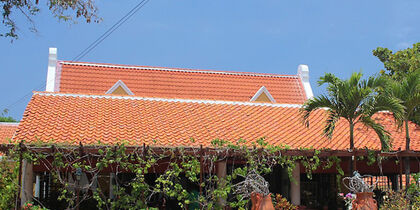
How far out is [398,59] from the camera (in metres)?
26.8

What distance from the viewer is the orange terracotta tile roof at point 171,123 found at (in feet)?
46.1

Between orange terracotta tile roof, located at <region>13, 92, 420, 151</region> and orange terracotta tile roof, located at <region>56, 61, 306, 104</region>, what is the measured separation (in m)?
5.04

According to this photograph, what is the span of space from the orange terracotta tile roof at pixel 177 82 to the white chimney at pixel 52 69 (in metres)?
0.32

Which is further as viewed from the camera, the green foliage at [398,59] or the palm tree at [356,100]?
the green foliage at [398,59]

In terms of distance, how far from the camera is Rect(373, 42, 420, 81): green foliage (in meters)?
25.5

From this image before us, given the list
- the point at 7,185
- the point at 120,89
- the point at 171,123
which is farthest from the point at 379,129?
the point at 120,89

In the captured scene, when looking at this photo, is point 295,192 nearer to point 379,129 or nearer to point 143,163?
point 379,129

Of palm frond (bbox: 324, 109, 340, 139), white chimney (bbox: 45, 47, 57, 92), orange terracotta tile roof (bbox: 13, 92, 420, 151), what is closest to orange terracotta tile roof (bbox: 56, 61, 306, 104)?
white chimney (bbox: 45, 47, 57, 92)

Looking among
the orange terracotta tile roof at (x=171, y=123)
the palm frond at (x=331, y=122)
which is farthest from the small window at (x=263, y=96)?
the palm frond at (x=331, y=122)

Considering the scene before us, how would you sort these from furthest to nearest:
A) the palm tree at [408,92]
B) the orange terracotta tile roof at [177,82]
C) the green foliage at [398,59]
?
the green foliage at [398,59], the orange terracotta tile roof at [177,82], the palm tree at [408,92]

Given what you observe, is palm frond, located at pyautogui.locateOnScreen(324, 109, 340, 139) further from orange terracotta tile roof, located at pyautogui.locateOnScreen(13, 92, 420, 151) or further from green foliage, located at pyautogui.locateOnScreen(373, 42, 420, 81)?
green foliage, located at pyautogui.locateOnScreen(373, 42, 420, 81)

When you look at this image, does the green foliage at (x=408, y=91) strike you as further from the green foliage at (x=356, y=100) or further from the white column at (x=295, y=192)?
the white column at (x=295, y=192)

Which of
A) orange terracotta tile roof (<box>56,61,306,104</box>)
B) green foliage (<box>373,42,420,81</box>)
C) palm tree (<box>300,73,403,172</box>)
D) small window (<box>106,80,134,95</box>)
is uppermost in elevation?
green foliage (<box>373,42,420,81</box>)

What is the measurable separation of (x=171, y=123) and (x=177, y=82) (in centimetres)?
833
